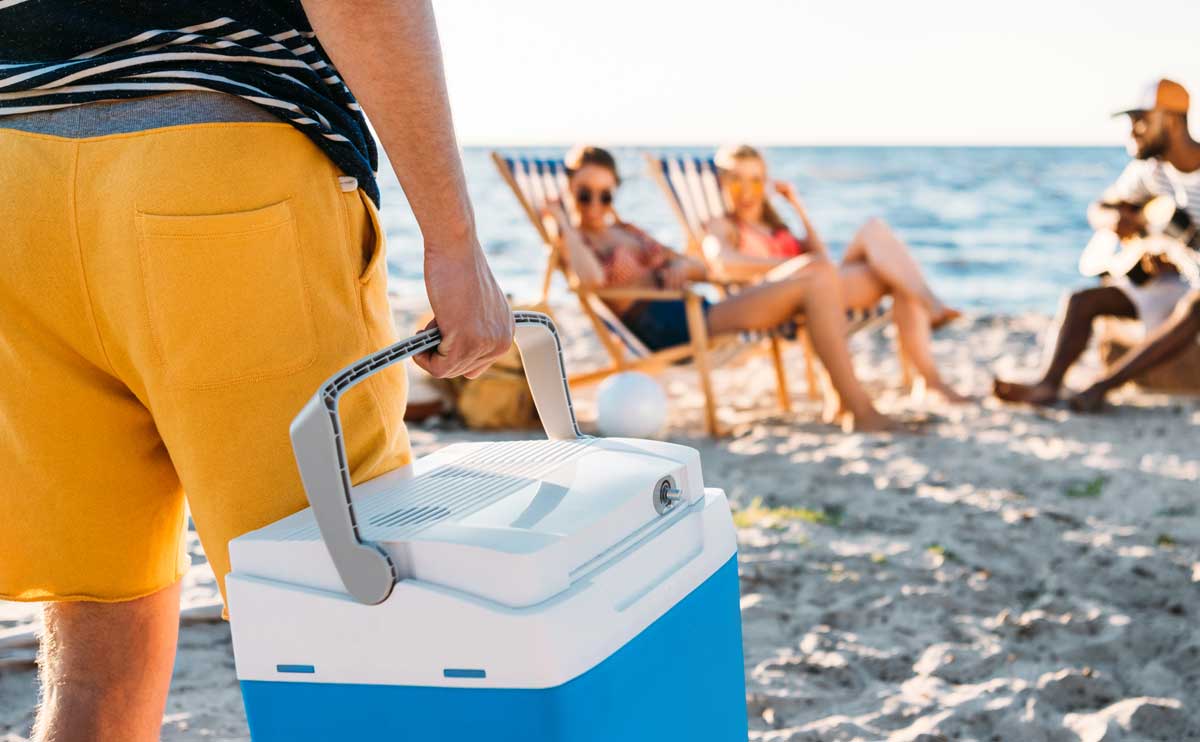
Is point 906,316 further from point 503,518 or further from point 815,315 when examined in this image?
point 503,518

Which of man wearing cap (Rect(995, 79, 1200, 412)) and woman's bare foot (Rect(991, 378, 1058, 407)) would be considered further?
woman's bare foot (Rect(991, 378, 1058, 407))

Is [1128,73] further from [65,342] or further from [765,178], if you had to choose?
[65,342]

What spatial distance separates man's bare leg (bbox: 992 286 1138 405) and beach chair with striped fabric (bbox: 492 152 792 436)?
96 cm

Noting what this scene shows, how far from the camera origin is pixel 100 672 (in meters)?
1.29

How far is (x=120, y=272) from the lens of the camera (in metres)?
1.08

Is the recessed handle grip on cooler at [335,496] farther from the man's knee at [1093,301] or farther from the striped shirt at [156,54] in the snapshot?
the man's knee at [1093,301]

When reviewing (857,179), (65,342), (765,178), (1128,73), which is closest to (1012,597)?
(65,342)

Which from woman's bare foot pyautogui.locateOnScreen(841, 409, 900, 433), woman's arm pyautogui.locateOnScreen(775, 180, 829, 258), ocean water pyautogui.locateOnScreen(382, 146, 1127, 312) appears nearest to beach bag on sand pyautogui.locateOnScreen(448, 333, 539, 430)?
woman's bare foot pyautogui.locateOnScreen(841, 409, 900, 433)

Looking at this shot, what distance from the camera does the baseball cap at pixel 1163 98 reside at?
4.72m

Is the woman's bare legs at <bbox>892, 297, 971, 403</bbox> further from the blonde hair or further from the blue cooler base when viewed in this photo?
the blue cooler base

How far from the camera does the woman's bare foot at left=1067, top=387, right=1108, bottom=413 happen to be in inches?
191

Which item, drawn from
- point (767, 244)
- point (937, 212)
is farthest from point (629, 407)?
point (937, 212)

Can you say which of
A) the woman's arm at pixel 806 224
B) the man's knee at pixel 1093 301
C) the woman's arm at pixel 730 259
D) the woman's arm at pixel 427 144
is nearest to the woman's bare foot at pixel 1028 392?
the man's knee at pixel 1093 301

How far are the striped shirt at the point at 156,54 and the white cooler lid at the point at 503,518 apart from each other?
34 centimetres
